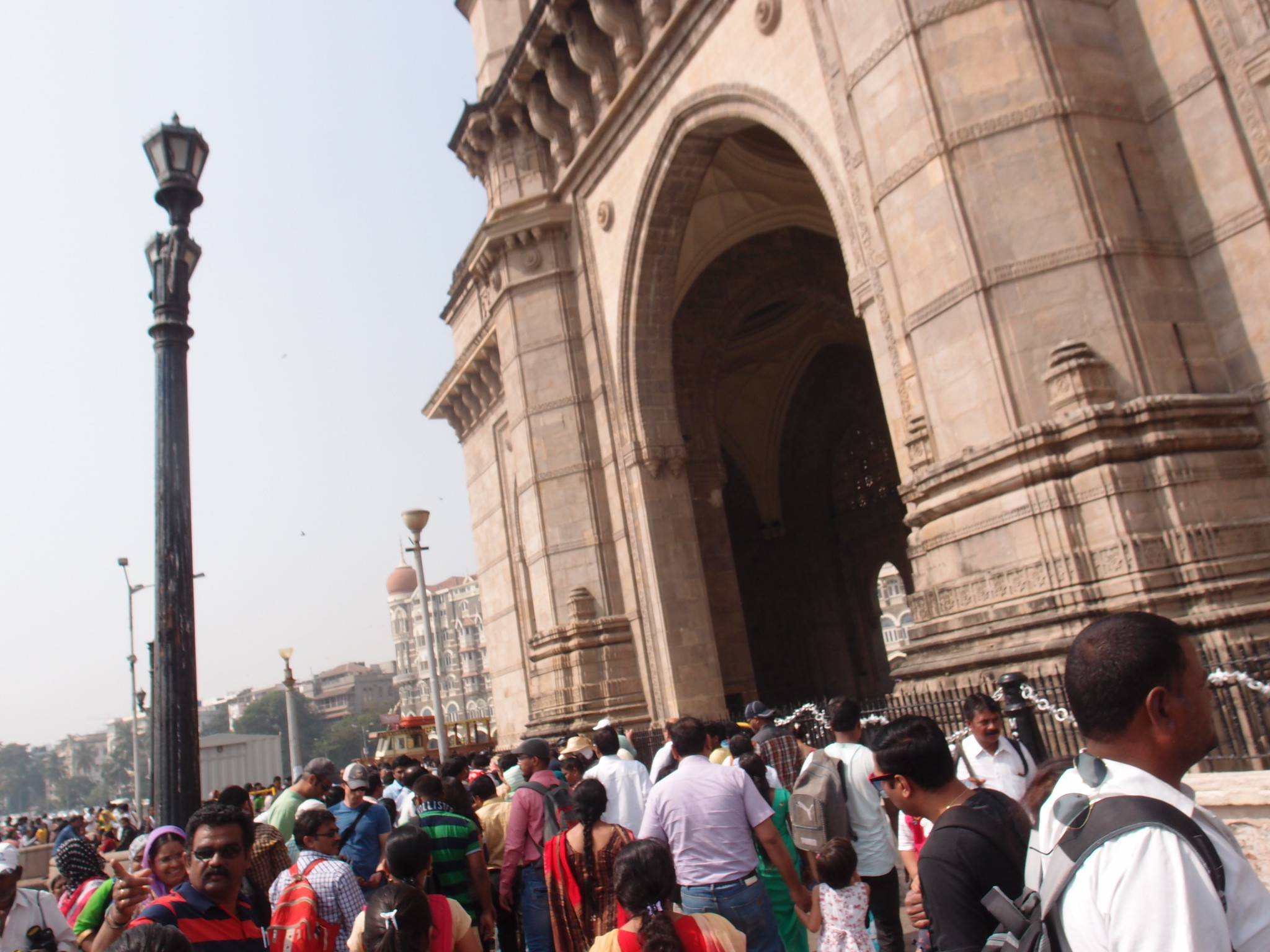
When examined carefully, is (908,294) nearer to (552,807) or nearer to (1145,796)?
(552,807)

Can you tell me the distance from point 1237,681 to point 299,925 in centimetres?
538

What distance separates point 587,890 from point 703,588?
11.2m

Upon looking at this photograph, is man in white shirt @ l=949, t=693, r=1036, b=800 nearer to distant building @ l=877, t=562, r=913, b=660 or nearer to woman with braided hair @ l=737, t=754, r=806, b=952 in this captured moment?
woman with braided hair @ l=737, t=754, r=806, b=952

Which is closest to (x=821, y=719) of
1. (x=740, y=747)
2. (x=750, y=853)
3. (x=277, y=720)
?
(x=740, y=747)

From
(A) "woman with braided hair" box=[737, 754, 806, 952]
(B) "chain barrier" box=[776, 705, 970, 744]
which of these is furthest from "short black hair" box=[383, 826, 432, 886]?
(B) "chain barrier" box=[776, 705, 970, 744]

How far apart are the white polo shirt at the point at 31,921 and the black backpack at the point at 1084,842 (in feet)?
12.9

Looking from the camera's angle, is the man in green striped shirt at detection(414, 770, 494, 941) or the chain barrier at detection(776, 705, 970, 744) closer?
the man in green striped shirt at detection(414, 770, 494, 941)

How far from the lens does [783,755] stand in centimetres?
632

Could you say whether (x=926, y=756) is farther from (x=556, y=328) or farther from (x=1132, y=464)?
(x=556, y=328)

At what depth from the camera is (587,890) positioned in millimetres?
4246

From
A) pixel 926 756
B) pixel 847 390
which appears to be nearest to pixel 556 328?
pixel 847 390

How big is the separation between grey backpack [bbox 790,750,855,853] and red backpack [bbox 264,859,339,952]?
2082mm

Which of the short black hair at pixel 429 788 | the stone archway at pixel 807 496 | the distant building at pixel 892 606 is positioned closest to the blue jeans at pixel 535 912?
the short black hair at pixel 429 788

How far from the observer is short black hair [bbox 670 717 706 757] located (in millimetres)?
4637
